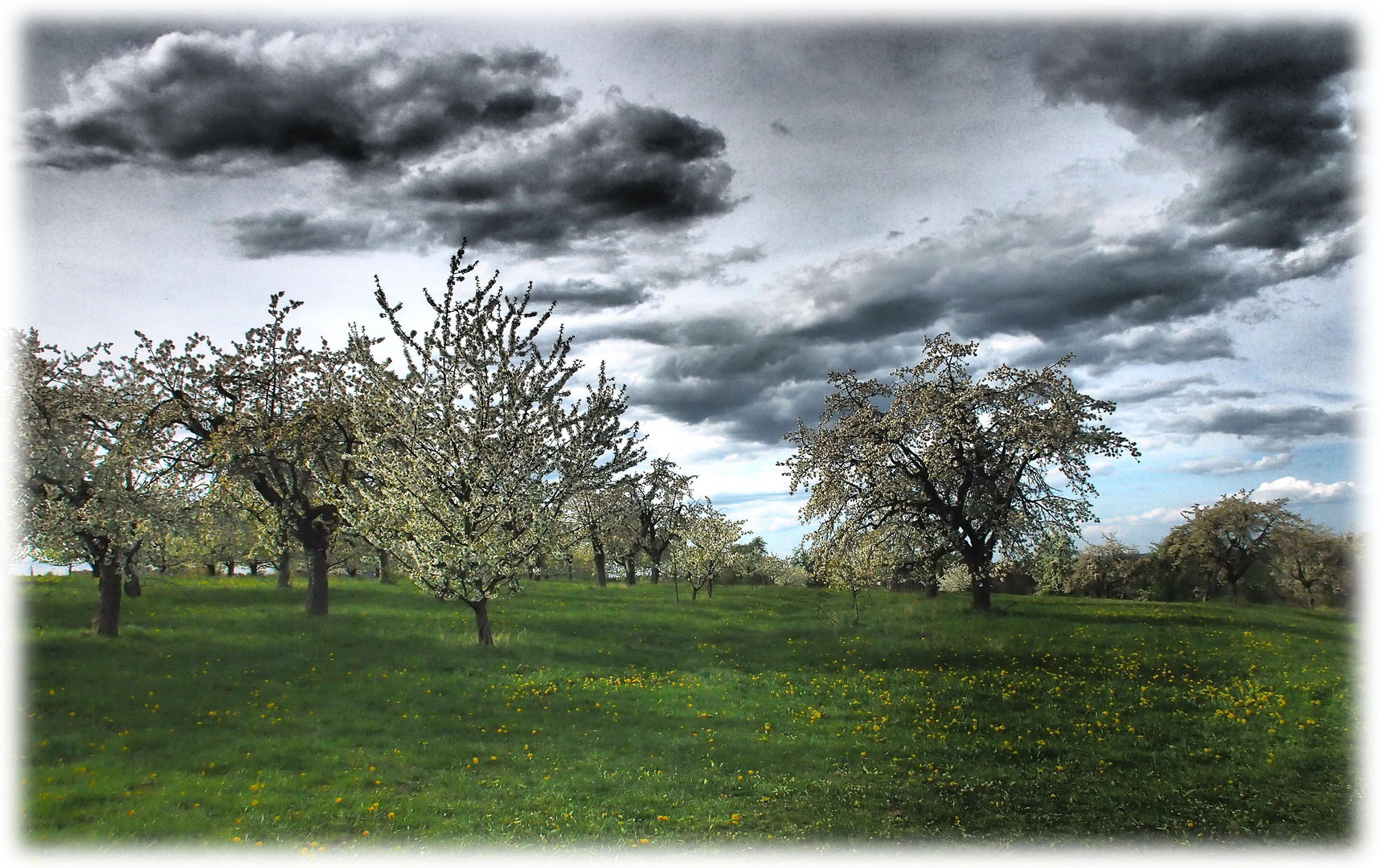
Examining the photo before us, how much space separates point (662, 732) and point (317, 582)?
21.2 meters

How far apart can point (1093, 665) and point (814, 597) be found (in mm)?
23514

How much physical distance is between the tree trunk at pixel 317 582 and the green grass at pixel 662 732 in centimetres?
111

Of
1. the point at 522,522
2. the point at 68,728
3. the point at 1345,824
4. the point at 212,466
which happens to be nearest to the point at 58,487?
the point at 212,466

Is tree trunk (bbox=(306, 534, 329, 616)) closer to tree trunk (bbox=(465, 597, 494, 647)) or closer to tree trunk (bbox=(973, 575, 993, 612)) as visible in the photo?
tree trunk (bbox=(465, 597, 494, 647))

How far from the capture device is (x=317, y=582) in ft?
107

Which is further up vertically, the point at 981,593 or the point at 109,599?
the point at 109,599

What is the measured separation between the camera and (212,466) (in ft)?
102

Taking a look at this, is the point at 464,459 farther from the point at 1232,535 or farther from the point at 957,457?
the point at 1232,535

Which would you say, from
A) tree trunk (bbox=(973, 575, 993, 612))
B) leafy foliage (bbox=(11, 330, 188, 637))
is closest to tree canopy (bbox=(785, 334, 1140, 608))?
tree trunk (bbox=(973, 575, 993, 612))

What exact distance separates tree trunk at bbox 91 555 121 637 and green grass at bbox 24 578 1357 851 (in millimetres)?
620

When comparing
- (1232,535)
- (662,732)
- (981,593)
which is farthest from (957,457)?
(1232,535)

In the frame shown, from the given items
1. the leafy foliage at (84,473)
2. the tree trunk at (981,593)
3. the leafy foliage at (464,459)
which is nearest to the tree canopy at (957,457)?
the tree trunk at (981,593)

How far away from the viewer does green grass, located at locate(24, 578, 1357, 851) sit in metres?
13.4

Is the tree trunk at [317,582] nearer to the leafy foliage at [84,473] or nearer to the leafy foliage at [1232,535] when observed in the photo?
the leafy foliage at [84,473]
